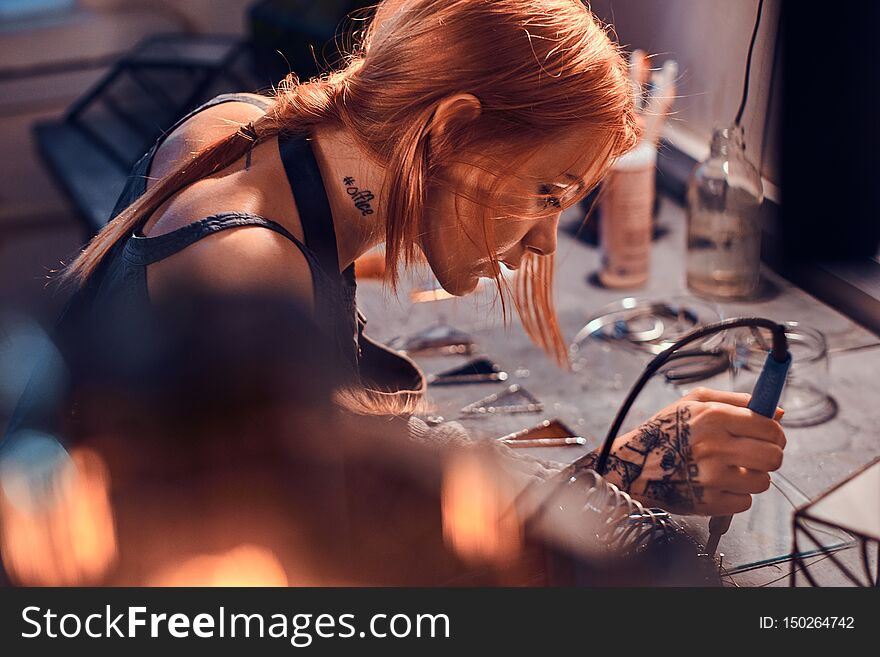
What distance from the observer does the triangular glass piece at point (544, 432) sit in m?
0.96

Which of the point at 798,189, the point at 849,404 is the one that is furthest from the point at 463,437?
the point at 798,189

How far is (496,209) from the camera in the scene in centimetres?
80

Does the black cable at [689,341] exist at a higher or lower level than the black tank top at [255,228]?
lower

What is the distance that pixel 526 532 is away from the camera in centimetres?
71

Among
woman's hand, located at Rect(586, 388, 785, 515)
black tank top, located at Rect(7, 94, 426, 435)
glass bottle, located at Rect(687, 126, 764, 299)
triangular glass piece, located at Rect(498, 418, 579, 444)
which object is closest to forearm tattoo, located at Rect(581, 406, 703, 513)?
woman's hand, located at Rect(586, 388, 785, 515)

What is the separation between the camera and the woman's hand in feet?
2.52

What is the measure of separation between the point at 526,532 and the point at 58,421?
0.38 metres

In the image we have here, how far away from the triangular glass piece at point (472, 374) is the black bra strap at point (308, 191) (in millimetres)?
326

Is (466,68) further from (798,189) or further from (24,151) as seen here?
(24,151)

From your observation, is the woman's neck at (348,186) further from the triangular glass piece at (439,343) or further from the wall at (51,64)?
the wall at (51,64)

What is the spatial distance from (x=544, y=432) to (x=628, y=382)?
0.14 meters

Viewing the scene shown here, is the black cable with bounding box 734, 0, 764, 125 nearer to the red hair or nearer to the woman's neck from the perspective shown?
the red hair

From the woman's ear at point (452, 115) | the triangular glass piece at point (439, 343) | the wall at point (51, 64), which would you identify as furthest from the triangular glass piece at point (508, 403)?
the wall at point (51, 64)

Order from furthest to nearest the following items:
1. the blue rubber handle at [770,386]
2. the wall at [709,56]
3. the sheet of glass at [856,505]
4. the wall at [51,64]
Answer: the wall at [51,64] → the wall at [709,56] → the blue rubber handle at [770,386] → the sheet of glass at [856,505]
